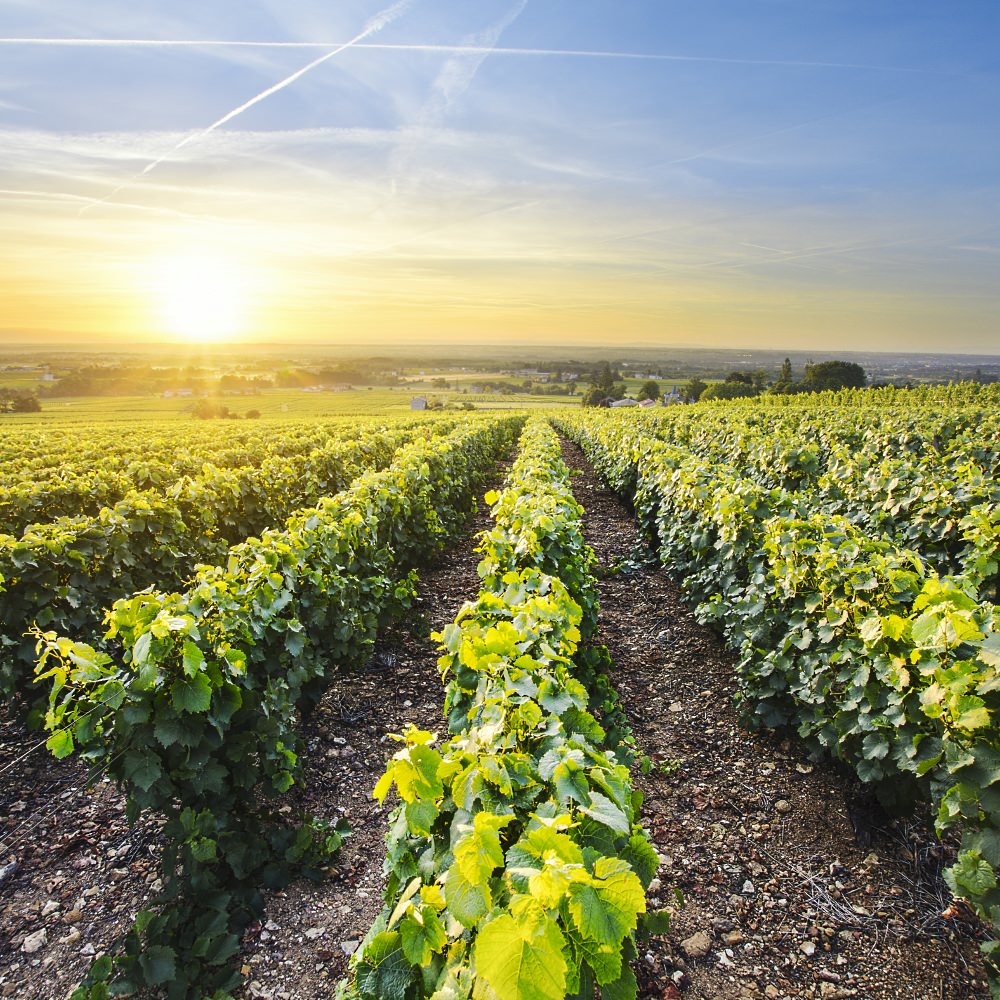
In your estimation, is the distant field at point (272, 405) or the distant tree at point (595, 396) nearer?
the distant field at point (272, 405)

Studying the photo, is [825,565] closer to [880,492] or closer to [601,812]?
[601,812]

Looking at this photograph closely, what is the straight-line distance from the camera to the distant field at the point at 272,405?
6794 cm

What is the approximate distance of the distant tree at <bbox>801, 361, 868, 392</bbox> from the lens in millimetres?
84250

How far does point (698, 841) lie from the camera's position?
4086 mm

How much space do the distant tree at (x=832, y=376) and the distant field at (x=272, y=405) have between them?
34.0m

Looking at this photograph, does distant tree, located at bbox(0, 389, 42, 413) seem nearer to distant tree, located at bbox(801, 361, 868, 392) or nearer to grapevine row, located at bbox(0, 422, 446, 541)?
grapevine row, located at bbox(0, 422, 446, 541)

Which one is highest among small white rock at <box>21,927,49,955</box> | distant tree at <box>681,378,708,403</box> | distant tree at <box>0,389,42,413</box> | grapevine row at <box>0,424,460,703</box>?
distant tree at <box>681,378,708,403</box>

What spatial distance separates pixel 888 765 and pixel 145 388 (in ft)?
386

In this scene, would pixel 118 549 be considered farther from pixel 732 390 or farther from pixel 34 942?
pixel 732 390

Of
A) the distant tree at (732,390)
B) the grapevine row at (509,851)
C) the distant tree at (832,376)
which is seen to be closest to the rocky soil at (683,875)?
the grapevine row at (509,851)

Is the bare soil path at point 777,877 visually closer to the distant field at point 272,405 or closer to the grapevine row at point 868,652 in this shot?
the grapevine row at point 868,652

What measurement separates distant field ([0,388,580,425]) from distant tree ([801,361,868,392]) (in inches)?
1339

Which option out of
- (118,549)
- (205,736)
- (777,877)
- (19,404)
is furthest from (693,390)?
(205,736)

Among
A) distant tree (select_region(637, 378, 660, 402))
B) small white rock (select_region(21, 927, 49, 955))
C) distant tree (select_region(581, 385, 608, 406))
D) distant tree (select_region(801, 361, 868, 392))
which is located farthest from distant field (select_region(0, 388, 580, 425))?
small white rock (select_region(21, 927, 49, 955))
